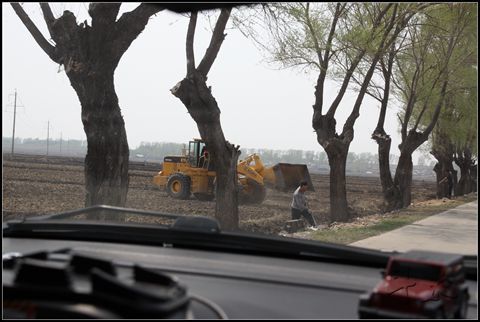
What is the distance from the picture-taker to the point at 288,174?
26.3m

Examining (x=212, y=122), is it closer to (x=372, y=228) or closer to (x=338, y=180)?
(x=372, y=228)

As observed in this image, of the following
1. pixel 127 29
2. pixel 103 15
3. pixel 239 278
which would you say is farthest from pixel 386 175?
pixel 239 278

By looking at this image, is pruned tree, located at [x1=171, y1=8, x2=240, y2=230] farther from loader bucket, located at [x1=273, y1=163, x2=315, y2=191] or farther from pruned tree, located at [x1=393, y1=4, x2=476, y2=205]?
loader bucket, located at [x1=273, y1=163, x2=315, y2=191]

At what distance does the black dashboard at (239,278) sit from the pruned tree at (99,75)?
8.17 m

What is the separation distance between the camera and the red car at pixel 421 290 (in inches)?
73.1

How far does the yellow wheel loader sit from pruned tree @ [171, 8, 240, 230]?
7450mm

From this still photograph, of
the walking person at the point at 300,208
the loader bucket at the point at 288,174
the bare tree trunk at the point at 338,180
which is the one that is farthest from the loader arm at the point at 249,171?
the walking person at the point at 300,208

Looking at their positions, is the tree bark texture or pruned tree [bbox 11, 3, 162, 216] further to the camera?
the tree bark texture

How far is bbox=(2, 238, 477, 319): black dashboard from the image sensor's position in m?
2.08

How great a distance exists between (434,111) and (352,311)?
17.5m

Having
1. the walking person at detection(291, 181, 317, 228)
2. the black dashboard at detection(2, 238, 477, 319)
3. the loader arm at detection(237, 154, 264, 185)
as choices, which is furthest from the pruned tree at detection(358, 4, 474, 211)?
the black dashboard at detection(2, 238, 477, 319)

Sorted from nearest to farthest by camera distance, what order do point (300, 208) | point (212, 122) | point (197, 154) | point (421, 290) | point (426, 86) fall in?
point (421, 290)
point (212, 122)
point (300, 208)
point (426, 86)
point (197, 154)

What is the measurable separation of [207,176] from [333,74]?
6.35 meters

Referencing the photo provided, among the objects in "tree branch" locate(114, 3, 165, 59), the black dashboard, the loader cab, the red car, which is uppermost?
"tree branch" locate(114, 3, 165, 59)
